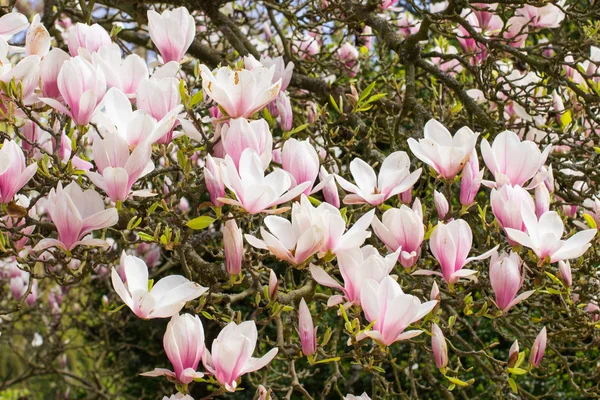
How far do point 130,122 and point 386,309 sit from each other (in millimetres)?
561

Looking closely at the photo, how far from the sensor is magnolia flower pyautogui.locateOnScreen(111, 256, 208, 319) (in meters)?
1.15

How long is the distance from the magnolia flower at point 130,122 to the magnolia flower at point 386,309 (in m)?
0.46

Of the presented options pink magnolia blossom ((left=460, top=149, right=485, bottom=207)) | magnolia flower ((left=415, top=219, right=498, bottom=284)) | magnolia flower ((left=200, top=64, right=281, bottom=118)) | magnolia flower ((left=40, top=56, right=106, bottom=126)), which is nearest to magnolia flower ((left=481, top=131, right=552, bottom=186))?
pink magnolia blossom ((left=460, top=149, right=485, bottom=207))

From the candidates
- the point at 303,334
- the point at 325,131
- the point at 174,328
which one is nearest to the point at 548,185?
the point at 325,131

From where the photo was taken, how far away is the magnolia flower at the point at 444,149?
1364 mm

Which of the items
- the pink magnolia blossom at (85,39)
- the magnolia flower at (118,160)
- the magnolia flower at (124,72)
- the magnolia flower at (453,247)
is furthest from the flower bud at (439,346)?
the pink magnolia blossom at (85,39)

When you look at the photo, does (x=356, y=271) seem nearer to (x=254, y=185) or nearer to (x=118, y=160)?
(x=254, y=185)

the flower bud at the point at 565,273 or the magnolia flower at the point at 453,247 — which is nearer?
the magnolia flower at the point at 453,247

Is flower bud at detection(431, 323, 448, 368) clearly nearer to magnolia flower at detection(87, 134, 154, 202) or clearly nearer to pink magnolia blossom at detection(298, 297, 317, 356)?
pink magnolia blossom at detection(298, 297, 317, 356)

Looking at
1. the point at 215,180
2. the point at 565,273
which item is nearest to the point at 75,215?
the point at 215,180

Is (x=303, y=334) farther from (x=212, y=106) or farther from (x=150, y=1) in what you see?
(x=150, y=1)

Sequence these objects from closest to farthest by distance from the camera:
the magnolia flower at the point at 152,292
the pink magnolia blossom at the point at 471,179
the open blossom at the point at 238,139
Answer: the magnolia flower at the point at 152,292, the open blossom at the point at 238,139, the pink magnolia blossom at the point at 471,179

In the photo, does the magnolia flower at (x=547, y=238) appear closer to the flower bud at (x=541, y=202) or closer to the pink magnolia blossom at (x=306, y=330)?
the flower bud at (x=541, y=202)

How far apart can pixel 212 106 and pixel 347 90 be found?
1.24 m
